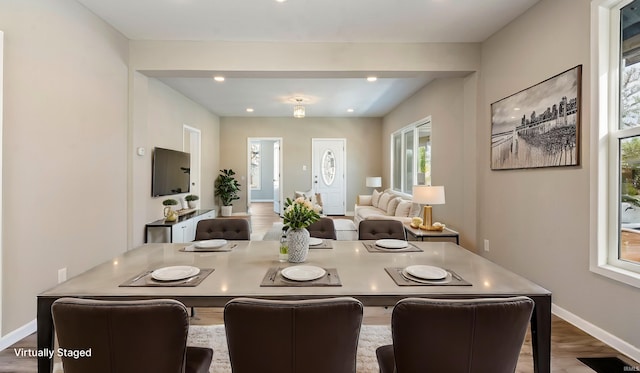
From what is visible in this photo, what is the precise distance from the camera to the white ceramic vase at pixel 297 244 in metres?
1.81

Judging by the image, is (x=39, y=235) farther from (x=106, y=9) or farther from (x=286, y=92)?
(x=286, y=92)

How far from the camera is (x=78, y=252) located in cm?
298

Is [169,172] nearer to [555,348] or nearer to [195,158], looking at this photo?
[195,158]

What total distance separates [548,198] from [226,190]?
22.8 feet

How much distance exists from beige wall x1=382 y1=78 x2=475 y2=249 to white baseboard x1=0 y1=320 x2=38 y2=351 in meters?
4.32

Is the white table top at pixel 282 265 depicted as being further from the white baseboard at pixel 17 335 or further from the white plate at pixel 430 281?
the white baseboard at pixel 17 335

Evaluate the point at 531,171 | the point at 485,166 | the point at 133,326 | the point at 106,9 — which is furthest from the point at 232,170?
the point at 133,326

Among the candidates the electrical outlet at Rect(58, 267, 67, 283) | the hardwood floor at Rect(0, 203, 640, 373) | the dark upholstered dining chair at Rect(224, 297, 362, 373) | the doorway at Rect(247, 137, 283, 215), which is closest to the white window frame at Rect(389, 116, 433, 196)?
the hardwood floor at Rect(0, 203, 640, 373)

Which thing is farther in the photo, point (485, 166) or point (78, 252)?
point (485, 166)

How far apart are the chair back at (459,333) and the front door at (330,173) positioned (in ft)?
25.6

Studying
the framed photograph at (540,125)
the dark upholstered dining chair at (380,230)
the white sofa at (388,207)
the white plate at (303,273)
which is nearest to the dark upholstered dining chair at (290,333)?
the white plate at (303,273)

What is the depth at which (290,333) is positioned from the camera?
104 cm

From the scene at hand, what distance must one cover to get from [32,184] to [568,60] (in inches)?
167

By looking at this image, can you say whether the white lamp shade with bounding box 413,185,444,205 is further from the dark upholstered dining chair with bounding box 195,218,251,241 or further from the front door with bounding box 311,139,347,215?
the front door with bounding box 311,139,347,215
